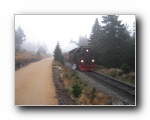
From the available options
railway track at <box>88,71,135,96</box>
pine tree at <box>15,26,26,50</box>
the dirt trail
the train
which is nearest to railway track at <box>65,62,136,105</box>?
railway track at <box>88,71,135,96</box>

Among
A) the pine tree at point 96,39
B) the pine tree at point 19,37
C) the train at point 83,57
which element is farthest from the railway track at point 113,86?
the pine tree at point 19,37

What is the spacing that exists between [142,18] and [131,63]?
1.01 meters

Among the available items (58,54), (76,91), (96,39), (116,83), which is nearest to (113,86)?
(116,83)

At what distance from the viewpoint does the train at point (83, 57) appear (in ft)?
20.5

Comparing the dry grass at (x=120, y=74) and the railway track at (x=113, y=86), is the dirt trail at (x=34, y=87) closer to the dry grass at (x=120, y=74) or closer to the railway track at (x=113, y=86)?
the railway track at (x=113, y=86)

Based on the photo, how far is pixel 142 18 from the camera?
235 inches

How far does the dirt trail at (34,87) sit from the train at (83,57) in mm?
488

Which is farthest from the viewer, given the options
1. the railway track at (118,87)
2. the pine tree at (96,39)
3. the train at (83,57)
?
the train at (83,57)

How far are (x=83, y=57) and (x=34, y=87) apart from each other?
1.36 meters

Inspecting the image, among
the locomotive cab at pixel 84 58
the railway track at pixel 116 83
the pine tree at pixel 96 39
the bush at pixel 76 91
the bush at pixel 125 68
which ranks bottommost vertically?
the bush at pixel 76 91

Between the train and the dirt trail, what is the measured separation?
488 mm

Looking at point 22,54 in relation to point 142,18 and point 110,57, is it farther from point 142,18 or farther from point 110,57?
point 142,18

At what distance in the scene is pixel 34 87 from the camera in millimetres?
6051

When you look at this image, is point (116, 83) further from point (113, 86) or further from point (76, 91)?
point (76, 91)
